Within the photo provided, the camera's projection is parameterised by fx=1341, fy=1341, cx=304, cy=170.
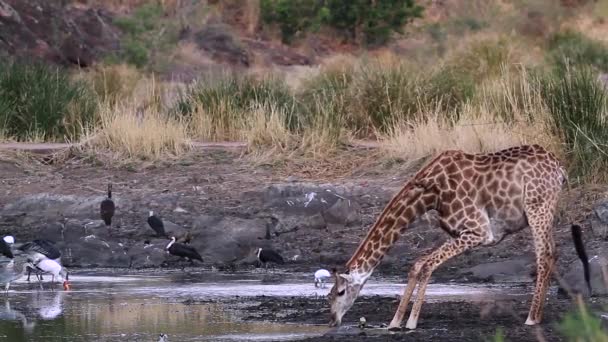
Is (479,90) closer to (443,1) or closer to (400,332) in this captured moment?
(400,332)

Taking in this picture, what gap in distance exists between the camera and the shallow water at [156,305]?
10453 millimetres

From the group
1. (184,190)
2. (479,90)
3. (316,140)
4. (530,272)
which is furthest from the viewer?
(479,90)

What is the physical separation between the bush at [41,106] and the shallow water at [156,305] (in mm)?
6850

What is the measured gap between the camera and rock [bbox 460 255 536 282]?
45.1ft

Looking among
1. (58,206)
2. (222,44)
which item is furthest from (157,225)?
(222,44)

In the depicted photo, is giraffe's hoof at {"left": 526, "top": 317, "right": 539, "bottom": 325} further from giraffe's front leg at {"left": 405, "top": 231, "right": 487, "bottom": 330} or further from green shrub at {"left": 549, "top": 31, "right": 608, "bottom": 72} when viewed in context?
green shrub at {"left": 549, "top": 31, "right": 608, "bottom": 72}

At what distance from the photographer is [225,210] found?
57.7 ft

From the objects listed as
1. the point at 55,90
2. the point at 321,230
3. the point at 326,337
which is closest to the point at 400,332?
the point at 326,337

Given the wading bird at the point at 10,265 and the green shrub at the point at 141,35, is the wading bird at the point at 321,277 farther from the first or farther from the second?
the green shrub at the point at 141,35

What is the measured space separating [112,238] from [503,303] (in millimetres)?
6490

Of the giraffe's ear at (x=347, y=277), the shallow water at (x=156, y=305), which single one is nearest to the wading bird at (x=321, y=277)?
the shallow water at (x=156, y=305)

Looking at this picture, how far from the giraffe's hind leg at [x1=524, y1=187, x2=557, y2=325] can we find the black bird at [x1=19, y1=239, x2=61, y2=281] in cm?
606

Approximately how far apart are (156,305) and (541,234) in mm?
3792

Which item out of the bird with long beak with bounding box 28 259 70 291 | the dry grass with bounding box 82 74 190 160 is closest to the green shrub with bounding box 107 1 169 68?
the dry grass with bounding box 82 74 190 160
